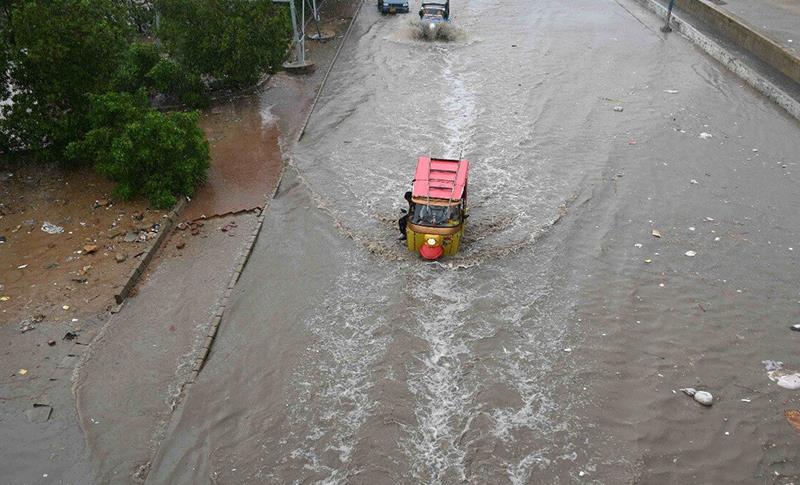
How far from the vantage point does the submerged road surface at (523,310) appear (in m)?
9.09

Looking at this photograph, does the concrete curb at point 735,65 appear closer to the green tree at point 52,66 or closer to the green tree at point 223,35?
the green tree at point 223,35

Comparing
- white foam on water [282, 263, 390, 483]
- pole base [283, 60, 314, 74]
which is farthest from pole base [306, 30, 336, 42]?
white foam on water [282, 263, 390, 483]

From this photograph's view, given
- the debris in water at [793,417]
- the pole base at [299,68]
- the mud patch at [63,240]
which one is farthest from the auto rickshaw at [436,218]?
the pole base at [299,68]

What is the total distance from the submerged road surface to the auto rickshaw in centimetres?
48

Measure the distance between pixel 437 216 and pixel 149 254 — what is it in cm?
644

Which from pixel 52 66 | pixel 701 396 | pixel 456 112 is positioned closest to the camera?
pixel 701 396

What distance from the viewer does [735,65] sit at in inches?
910

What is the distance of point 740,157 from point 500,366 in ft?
37.9

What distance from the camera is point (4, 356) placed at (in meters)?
10.6

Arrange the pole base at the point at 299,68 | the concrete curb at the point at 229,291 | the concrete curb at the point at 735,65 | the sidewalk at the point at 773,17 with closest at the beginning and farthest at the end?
1. the concrete curb at the point at 229,291
2. the concrete curb at the point at 735,65
3. the sidewalk at the point at 773,17
4. the pole base at the point at 299,68

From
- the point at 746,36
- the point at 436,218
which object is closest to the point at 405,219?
the point at 436,218

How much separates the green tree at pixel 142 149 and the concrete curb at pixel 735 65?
18.8 metres

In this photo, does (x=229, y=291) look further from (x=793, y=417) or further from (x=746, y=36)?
(x=746, y=36)

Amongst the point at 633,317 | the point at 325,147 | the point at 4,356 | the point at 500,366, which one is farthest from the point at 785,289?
the point at 4,356
